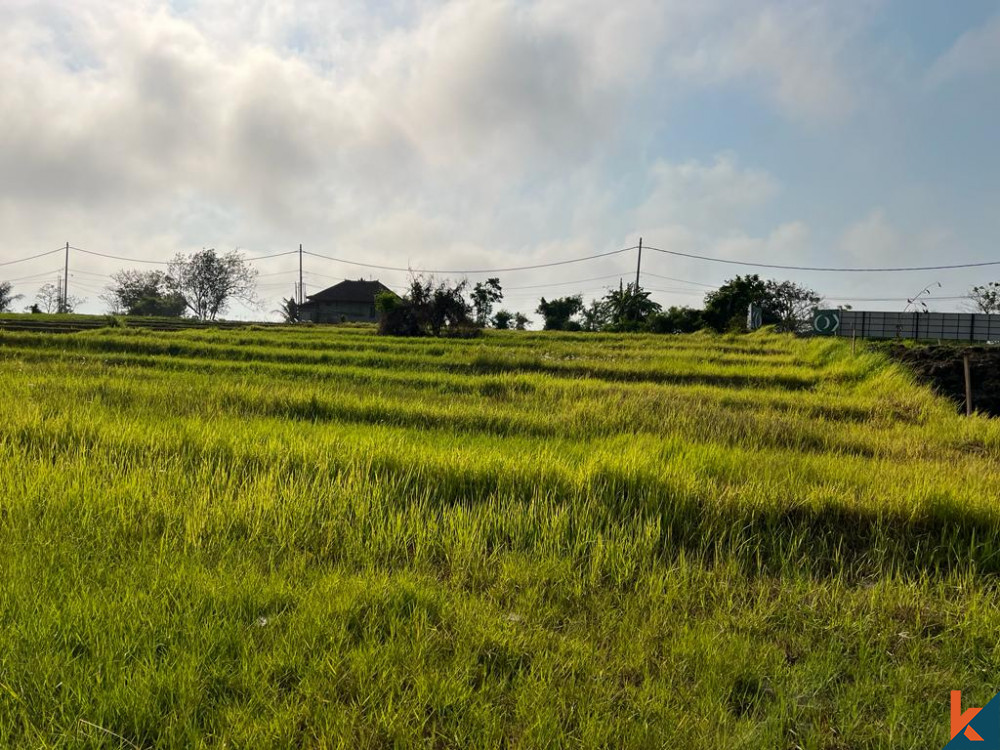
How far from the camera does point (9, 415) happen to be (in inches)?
207

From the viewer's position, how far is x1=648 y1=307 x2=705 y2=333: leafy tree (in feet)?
134

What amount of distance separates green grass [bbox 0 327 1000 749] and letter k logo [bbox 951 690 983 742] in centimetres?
5

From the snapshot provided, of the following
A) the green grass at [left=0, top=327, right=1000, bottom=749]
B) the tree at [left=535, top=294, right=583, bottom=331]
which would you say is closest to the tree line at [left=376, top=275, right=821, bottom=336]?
the tree at [left=535, top=294, right=583, bottom=331]

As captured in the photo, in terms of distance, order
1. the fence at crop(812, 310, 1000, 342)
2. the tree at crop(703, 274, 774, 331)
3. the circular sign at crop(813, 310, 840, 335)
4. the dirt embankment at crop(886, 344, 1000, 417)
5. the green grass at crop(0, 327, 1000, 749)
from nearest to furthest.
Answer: the green grass at crop(0, 327, 1000, 749) < the dirt embankment at crop(886, 344, 1000, 417) < the circular sign at crop(813, 310, 840, 335) < the fence at crop(812, 310, 1000, 342) < the tree at crop(703, 274, 774, 331)

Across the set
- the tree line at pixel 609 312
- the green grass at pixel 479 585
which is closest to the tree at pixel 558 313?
the tree line at pixel 609 312

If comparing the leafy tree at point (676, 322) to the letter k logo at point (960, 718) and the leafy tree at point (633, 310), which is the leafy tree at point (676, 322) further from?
the letter k logo at point (960, 718)

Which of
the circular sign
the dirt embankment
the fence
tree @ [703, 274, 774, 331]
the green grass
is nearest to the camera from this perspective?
the green grass

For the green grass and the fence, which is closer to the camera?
the green grass

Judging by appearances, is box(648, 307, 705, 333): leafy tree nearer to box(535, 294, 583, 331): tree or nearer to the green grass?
box(535, 294, 583, 331): tree

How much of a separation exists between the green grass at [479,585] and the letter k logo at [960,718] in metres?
0.05

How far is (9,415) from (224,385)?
3.23 metres

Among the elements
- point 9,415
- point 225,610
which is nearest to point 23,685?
point 225,610

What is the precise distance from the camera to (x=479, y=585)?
111 inches

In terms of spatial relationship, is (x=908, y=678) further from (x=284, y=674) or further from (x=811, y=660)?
(x=284, y=674)
